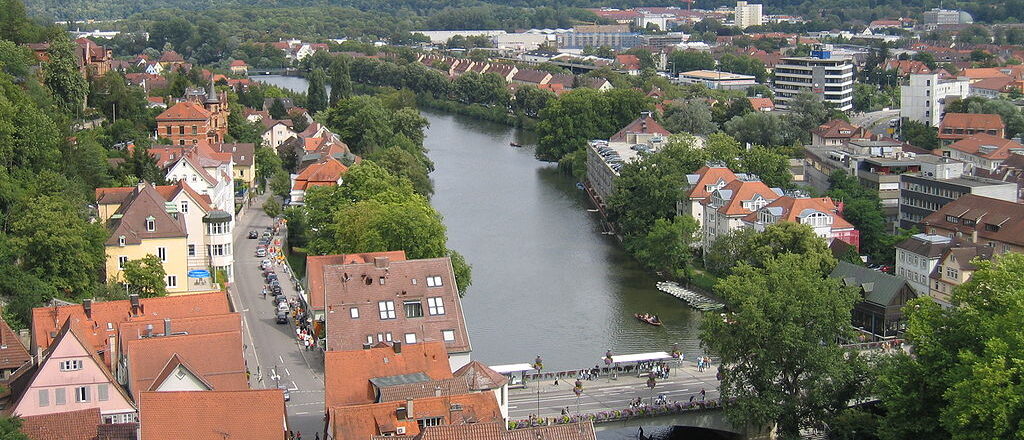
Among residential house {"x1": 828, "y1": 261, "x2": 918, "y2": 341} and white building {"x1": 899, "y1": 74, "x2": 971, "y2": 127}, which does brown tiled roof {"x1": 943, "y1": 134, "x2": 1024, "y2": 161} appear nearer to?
white building {"x1": 899, "y1": 74, "x2": 971, "y2": 127}

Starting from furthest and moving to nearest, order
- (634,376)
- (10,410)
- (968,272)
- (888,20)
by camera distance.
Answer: (888,20) < (968,272) < (634,376) < (10,410)

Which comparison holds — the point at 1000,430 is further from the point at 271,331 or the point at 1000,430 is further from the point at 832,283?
the point at 271,331

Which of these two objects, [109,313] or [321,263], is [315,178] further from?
[109,313]

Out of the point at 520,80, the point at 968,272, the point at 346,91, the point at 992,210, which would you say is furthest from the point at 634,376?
the point at 520,80

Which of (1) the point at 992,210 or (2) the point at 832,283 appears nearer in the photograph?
(2) the point at 832,283

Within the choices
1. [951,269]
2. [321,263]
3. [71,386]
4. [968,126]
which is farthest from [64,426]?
[968,126]

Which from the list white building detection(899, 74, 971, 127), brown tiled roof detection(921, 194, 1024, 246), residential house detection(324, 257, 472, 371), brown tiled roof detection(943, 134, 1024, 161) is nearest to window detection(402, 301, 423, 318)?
residential house detection(324, 257, 472, 371)
